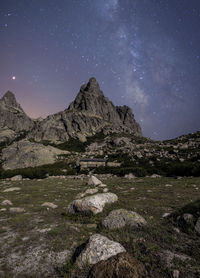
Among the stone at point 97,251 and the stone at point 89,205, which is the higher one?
the stone at point 97,251

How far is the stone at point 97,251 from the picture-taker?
9.14 ft

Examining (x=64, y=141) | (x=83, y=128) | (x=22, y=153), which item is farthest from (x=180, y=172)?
(x=83, y=128)

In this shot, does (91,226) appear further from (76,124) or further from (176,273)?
(76,124)

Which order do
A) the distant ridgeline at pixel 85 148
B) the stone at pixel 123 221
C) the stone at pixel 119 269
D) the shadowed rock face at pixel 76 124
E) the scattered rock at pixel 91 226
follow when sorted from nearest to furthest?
1. the stone at pixel 119 269
2. the stone at pixel 123 221
3. the scattered rock at pixel 91 226
4. the distant ridgeline at pixel 85 148
5. the shadowed rock face at pixel 76 124

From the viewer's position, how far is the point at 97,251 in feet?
9.68

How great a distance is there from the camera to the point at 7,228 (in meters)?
4.68

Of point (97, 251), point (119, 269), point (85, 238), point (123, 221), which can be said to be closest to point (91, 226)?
point (85, 238)

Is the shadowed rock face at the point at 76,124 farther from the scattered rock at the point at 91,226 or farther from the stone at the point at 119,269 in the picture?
the stone at the point at 119,269

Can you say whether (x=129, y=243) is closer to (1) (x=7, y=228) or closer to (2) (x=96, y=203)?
(2) (x=96, y=203)

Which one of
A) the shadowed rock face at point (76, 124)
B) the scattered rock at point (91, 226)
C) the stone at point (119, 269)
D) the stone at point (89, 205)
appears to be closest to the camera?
the stone at point (119, 269)

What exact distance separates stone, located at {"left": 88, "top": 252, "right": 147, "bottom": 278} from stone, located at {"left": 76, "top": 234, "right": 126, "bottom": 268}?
240 millimetres

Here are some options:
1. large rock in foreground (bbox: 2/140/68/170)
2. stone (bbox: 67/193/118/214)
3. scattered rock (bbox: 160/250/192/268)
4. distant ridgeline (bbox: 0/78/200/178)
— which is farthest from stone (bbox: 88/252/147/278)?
large rock in foreground (bbox: 2/140/68/170)

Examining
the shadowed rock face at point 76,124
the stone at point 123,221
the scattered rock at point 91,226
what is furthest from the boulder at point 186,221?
the shadowed rock face at point 76,124

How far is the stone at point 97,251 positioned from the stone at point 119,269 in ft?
0.79
